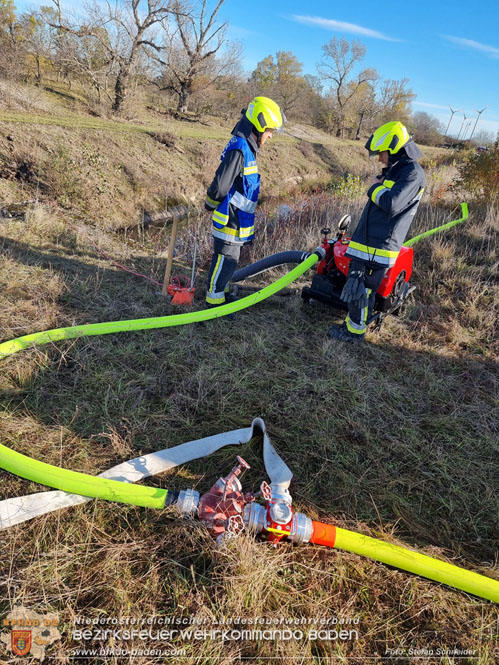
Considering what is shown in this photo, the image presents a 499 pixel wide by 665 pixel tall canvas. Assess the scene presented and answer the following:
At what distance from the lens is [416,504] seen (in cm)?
227

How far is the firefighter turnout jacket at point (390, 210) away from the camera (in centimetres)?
318

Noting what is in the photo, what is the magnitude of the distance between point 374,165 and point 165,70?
39.6ft

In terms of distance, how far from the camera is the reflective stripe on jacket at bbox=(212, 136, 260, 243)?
3.41 m

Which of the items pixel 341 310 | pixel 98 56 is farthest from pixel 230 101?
pixel 341 310

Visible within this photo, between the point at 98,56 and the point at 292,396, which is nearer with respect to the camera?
the point at 292,396

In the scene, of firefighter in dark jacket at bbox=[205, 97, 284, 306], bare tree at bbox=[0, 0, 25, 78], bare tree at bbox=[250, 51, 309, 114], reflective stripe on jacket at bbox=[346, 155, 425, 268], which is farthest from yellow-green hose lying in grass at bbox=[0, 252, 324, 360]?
bare tree at bbox=[250, 51, 309, 114]

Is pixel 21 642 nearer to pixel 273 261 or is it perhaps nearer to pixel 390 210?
pixel 390 210

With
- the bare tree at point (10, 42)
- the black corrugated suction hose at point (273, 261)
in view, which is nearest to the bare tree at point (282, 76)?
the bare tree at point (10, 42)

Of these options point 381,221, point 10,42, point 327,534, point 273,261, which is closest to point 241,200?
point 273,261

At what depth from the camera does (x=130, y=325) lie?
3.33 meters

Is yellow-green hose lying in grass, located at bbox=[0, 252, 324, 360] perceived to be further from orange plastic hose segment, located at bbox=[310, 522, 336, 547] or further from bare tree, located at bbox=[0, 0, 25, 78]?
bare tree, located at bbox=[0, 0, 25, 78]

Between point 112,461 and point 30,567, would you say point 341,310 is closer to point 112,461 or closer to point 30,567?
point 112,461

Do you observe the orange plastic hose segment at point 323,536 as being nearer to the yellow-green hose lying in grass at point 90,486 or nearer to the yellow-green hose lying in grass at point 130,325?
the yellow-green hose lying in grass at point 90,486

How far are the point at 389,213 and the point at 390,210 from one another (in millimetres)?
87
